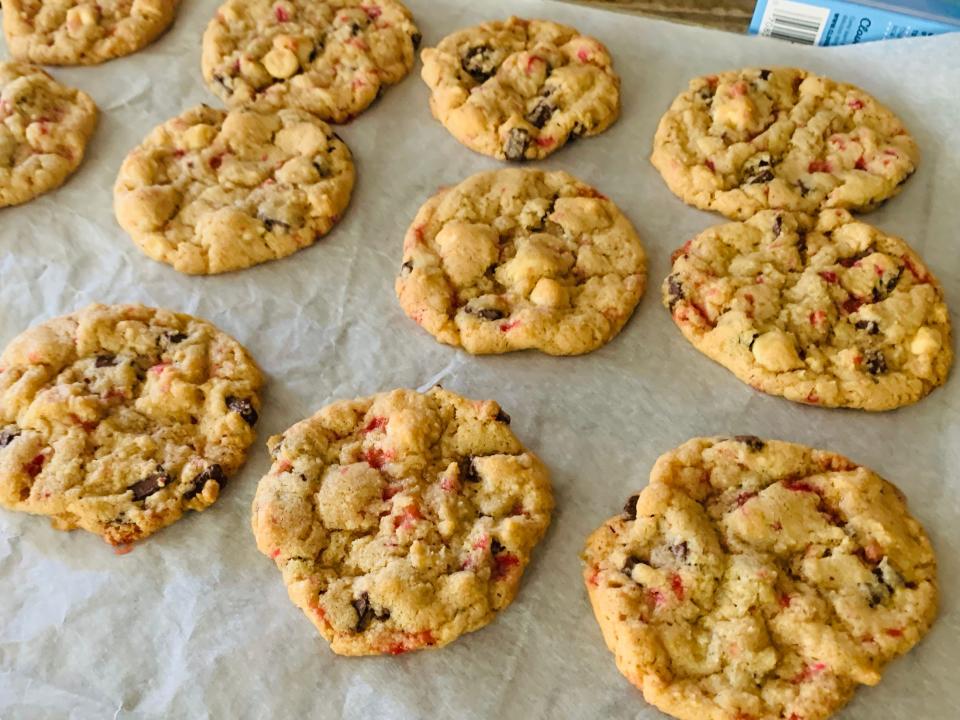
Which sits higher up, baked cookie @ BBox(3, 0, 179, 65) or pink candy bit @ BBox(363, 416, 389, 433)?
baked cookie @ BBox(3, 0, 179, 65)

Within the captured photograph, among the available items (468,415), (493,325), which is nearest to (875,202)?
(493,325)

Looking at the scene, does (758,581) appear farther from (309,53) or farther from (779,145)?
(309,53)

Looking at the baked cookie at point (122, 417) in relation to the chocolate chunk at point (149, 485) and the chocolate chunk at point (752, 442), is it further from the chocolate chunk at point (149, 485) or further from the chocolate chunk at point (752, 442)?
the chocolate chunk at point (752, 442)

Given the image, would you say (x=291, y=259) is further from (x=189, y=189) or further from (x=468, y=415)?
(x=468, y=415)

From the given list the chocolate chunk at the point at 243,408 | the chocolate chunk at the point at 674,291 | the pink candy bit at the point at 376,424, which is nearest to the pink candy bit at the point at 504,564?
the pink candy bit at the point at 376,424

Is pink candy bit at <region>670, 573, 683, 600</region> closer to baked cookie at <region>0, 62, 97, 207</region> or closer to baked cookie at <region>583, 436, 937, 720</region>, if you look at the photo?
baked cookie at <region>583, 436, 937, 720</region>

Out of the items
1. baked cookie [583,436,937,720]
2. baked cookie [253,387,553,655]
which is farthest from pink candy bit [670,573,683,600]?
baked cookie [253,387,553,655]
